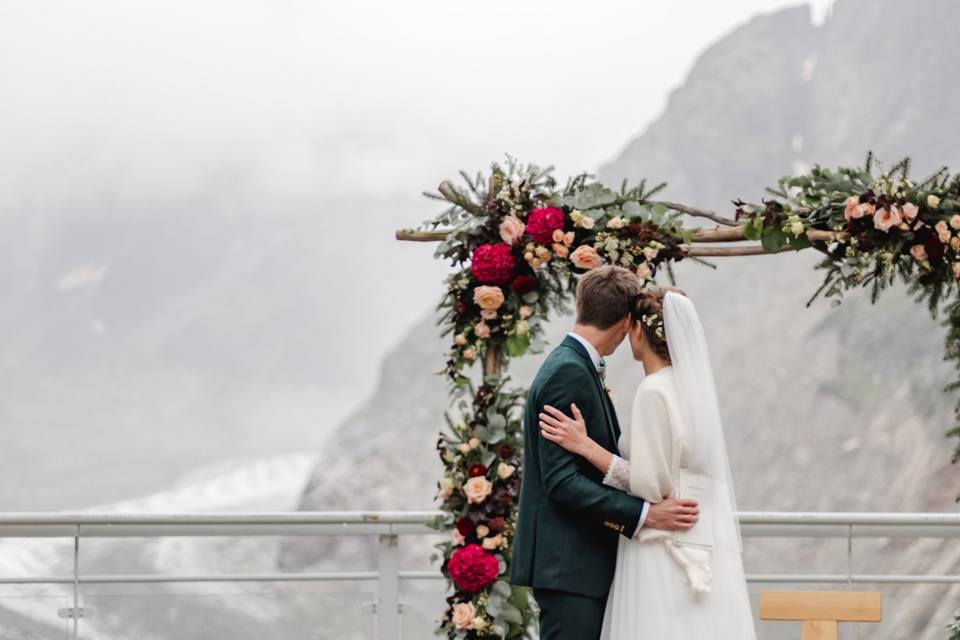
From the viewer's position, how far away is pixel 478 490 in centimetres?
498

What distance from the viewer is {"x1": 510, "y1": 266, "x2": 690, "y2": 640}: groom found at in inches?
137

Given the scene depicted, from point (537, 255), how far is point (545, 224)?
0.43 ft

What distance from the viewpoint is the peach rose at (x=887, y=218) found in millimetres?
4797

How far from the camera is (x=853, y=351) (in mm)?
55438

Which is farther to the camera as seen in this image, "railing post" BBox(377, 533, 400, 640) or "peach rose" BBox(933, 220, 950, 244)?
"railing post" BBox(377, 533, 400, 640)

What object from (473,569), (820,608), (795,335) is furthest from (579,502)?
(795,335)

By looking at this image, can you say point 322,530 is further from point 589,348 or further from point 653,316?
point 653,316

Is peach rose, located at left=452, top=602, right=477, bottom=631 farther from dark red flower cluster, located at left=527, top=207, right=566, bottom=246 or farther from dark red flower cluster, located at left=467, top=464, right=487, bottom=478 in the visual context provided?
dark red flower cluster, located at left=527, top=207, right=566, bottom=246

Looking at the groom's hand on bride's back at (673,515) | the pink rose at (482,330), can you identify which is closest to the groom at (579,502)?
the groom's hand on bride's back at (673,515)

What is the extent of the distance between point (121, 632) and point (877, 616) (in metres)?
3.13

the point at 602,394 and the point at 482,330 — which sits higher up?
the point at 482,330

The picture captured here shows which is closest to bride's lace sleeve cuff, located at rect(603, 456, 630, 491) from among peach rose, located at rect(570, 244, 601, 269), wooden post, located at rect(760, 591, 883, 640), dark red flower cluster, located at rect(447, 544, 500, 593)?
wooden post, located at rect(760, 591, 883, 640)

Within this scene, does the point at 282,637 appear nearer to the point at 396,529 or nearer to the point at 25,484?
the point at 396,529

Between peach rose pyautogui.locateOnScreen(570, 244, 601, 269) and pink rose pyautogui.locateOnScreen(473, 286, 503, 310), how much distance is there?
13.4 inches
